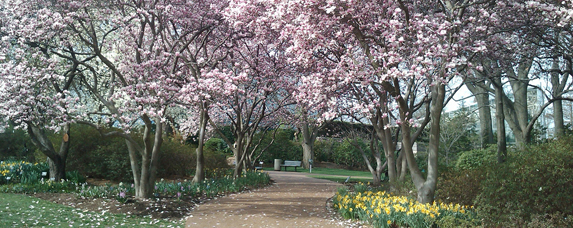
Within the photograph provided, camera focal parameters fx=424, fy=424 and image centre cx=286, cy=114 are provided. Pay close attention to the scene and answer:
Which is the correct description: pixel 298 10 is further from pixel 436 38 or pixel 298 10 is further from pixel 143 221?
pixel 143 221

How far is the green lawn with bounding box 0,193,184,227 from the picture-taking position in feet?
22.0

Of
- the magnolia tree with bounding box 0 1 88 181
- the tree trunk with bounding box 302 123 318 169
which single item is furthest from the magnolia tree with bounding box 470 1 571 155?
the tree trunk with bounding box 302 123 318 169

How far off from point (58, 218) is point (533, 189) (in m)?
7.30

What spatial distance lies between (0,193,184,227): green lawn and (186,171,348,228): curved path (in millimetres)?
789

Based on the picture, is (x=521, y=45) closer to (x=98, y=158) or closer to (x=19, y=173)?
(x=98, y=158)

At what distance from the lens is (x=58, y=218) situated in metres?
7.12

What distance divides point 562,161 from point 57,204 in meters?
8.78

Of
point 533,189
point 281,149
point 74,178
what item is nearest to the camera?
point 533,189

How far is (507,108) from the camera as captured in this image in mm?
13180

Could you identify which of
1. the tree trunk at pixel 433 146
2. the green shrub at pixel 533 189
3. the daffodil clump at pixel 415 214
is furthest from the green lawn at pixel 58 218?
the green shrub at pixel 533 189

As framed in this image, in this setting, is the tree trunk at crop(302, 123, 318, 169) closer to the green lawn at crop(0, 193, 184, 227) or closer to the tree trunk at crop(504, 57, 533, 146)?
the tree trunk at crop(504, 57, 533, 146)

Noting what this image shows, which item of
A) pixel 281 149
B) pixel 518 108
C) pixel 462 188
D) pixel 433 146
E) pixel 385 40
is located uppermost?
pixel 385 40

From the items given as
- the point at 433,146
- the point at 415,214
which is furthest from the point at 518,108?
the point at 415,214

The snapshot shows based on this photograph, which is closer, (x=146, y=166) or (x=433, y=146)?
(x=433, y=146)
